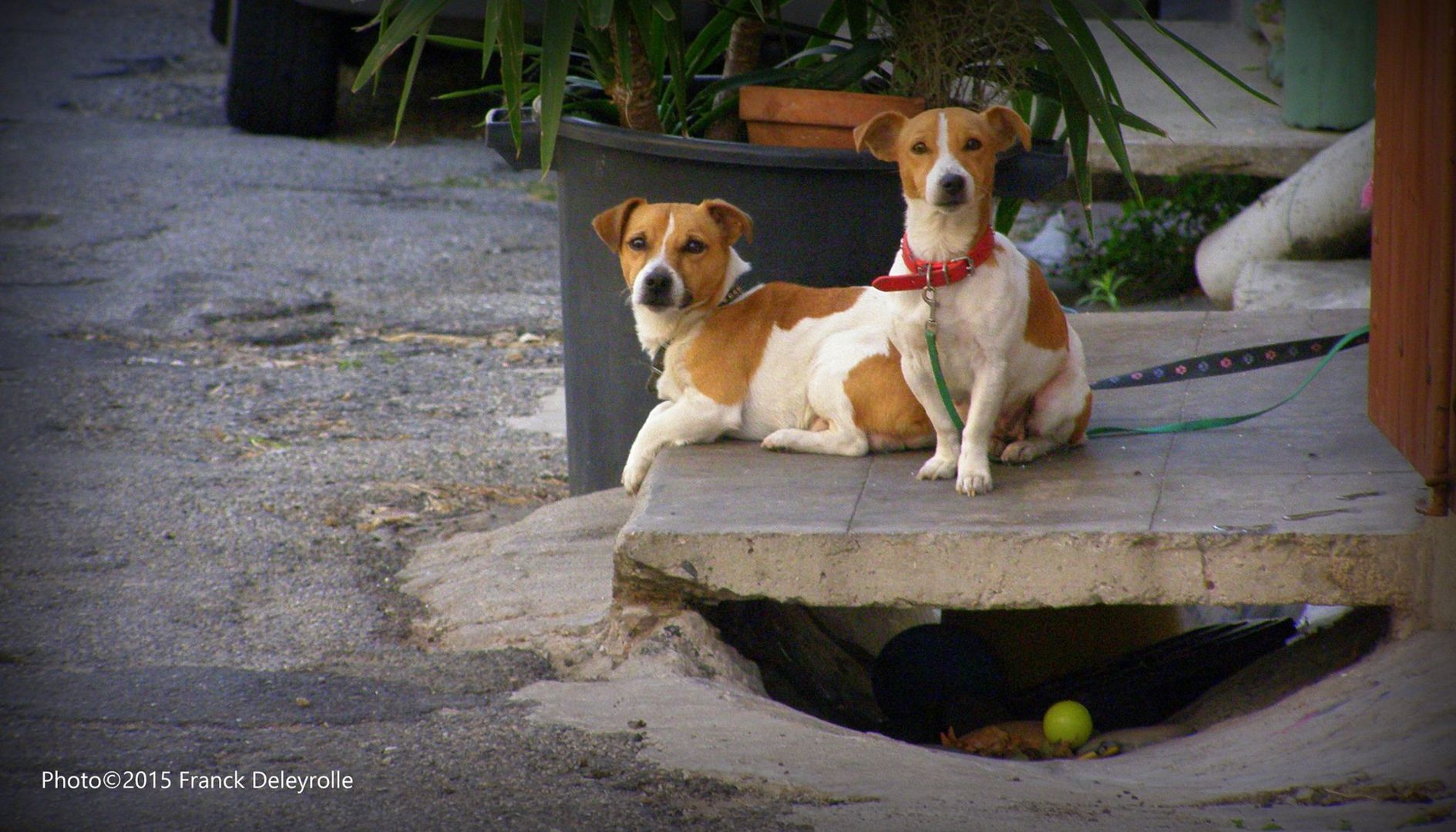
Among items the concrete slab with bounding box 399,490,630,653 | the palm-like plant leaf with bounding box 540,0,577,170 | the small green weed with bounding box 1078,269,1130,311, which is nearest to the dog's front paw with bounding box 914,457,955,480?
the concrete slab with bounding box 399,490,630,653

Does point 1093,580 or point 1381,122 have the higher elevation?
point 1381,122

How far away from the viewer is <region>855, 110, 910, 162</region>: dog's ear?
11.2ft

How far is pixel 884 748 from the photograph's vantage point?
2.90 metres

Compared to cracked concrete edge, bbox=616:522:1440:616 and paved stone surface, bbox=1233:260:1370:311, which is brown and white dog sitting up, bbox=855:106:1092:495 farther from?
paved stone surface, bbox=1233:260:1370:311

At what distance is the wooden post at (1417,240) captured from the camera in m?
2.89

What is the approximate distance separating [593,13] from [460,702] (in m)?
1.82

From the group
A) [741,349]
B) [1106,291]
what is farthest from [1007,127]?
[1106,291]

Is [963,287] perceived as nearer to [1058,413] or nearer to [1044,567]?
[1058,413]

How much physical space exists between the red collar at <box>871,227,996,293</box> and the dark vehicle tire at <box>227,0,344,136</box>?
7.87 metres

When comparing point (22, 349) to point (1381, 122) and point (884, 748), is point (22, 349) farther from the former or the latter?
point (1381, 122)

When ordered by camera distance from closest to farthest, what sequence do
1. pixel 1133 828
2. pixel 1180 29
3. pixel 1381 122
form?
1. pixel 1133 828
2. pixel 1381 122
3. pixel 1180 29

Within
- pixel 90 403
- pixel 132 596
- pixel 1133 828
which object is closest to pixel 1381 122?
pixel 1133 828

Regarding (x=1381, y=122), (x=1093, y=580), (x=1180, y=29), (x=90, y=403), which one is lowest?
(x=90, y=403)

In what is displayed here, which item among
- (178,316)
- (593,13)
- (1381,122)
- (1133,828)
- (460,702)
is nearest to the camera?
(1133,828)
